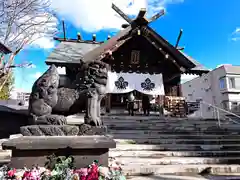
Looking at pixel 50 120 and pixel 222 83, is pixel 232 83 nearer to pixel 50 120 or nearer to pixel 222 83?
pixel 222 83

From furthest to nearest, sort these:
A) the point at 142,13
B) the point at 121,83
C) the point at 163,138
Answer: the point at 121,83 < the point at 142,13 < the point at 163,138

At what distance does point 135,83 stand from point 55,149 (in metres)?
7.29

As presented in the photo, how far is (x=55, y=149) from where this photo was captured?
235cm

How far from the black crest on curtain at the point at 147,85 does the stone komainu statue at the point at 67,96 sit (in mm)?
6544

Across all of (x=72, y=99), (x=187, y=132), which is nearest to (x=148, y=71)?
(x=187, y=132)

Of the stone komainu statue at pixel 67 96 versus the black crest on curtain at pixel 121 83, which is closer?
the stone komainu statue at pixel 67 96

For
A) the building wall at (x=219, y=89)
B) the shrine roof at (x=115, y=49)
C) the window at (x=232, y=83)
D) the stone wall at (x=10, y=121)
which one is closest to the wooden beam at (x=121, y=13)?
the shrine roof at (x=115, y=49)

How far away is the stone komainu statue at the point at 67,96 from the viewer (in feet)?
8.77

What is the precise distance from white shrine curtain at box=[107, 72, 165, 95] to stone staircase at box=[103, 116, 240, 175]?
7.62 ft

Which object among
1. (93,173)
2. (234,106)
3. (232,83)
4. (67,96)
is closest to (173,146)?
(93,173)

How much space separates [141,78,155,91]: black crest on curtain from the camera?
930 centimetres

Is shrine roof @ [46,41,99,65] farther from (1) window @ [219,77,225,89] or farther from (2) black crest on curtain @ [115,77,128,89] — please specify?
(1) window @ [219,77,225,89]

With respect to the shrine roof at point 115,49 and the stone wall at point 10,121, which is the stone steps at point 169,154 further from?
the stone wall at point 10,121

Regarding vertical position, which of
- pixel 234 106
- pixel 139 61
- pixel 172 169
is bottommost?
pixel 172 169
